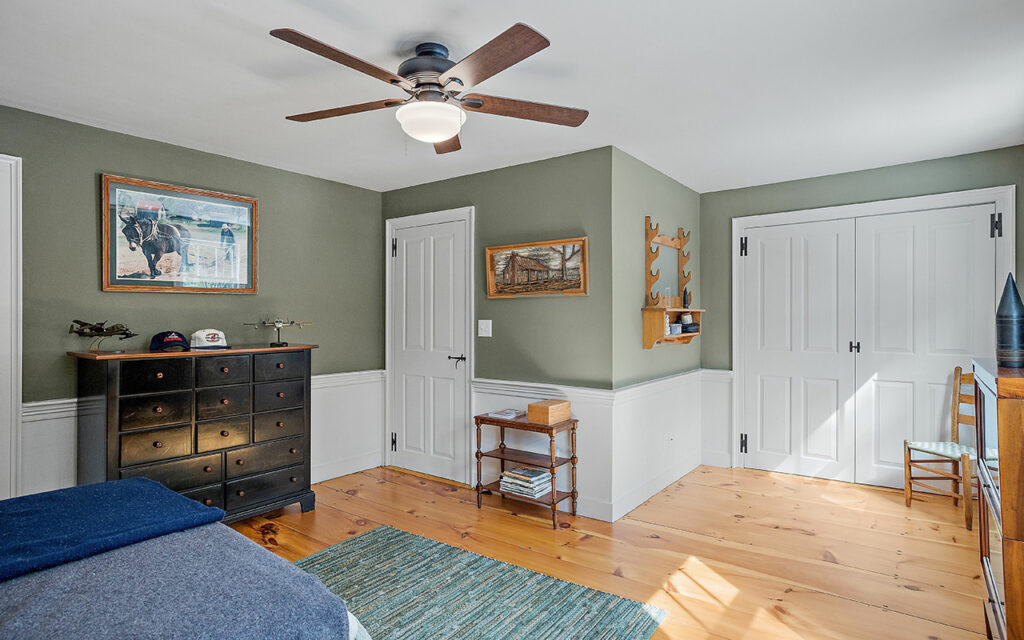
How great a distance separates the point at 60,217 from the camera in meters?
3.11

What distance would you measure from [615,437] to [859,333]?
2.16 metres

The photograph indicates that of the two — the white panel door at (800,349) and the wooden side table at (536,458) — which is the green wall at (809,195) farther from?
the wooden side table at (536,458)

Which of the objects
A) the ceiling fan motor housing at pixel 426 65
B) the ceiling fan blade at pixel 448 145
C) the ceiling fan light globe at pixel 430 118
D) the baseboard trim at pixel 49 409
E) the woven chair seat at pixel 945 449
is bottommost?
the woven chair seat at pixel 945 449

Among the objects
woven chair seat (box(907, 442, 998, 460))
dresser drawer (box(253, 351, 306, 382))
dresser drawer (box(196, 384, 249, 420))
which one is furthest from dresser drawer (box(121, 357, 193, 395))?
woven chair seat (box(907, 442, 998, 460))

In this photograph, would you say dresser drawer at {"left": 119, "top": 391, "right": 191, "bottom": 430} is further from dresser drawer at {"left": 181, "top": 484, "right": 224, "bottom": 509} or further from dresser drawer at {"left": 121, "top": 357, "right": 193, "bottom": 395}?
dresser drawer at {"left": 181, "top": 484, "right": 224, "bottom": 509}

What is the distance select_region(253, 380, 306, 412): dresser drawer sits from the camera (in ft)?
11.2

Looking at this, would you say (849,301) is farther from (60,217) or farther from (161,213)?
(60,217)

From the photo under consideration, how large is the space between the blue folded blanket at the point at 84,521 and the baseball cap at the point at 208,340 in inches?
51.1

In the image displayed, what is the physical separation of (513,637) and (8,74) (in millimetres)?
3337

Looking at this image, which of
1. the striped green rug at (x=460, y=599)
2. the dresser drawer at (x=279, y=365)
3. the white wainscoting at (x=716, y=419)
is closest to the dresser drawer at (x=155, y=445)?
the dresser drawer at (x=279, y=365)

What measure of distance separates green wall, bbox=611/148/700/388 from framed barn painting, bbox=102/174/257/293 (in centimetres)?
253

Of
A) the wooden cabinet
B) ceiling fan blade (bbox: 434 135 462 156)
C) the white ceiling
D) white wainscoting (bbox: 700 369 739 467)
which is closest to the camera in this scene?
the wooden cabinet

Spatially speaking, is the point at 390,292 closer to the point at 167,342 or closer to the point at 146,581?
the point at 167,342

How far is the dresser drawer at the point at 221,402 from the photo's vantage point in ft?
10.4
